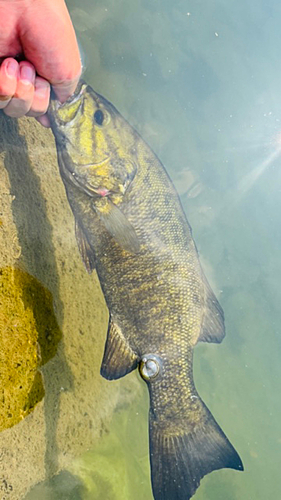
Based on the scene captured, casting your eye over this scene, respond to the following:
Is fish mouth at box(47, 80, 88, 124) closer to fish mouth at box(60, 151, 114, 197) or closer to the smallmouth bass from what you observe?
the smallmouth bass

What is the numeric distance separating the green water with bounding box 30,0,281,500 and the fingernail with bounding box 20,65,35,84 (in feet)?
5.74

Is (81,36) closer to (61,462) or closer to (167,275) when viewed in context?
(167,275)

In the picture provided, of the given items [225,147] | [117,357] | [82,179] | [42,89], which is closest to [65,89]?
[42,89]

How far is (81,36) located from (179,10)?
1.14m

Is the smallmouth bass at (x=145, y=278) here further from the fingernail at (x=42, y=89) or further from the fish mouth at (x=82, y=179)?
the fingernail at (x=42, y=89)

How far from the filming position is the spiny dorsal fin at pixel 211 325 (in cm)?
248

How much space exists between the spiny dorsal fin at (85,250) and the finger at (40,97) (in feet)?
2.30

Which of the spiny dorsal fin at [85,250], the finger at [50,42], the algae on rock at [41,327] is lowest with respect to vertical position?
the algae on rock at [41,327]

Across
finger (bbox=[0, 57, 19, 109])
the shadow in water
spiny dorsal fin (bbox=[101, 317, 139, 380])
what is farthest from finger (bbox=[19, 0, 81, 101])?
spiny dorsal fin (bbox=[101, 317, 139, 380])

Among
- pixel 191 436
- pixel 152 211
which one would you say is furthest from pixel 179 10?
pixel 191 436

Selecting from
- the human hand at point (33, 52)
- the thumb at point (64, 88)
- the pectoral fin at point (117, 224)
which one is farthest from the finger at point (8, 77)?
the pectoral fin at point (117, 224)

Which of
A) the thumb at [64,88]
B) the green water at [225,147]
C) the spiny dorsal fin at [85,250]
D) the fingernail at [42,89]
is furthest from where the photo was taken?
the green water at [225,147]

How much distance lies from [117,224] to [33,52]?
982 mm

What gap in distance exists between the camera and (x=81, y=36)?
3463 mm
